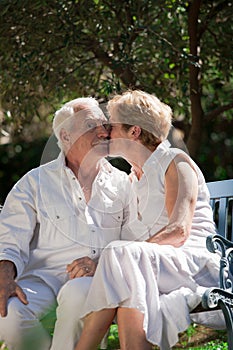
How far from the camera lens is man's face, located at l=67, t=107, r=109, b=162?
4176mm

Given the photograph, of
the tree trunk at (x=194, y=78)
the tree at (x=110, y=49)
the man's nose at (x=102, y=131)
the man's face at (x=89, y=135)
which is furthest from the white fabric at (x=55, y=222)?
the tree trunk at (x=194, y=78)

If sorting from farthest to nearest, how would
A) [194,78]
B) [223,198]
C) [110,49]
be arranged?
[110,49]
[194,78]
[223,198]

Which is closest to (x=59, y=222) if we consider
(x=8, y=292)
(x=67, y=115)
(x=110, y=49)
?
(x=8, y=292)

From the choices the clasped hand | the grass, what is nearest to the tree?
the grass

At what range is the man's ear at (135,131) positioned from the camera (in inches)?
164

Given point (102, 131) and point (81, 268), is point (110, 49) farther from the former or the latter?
point (81, 268)

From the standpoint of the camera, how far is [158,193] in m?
4.15

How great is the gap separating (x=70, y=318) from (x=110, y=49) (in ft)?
9.87

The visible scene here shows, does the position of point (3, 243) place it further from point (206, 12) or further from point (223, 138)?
point (223, 138)

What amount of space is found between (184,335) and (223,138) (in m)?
4.61

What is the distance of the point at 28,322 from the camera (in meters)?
3.84

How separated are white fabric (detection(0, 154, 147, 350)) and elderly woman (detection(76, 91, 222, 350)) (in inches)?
6.3

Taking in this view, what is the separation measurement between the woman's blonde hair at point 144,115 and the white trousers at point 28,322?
2.96 feet

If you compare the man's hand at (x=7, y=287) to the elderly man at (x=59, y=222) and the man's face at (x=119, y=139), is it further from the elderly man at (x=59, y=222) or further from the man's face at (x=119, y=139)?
the man's face at (x=119, y=139)
